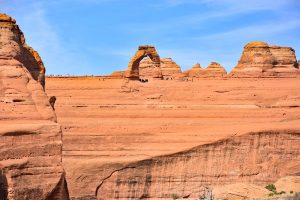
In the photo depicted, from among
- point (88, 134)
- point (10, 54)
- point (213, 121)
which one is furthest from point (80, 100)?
point (10, 54)

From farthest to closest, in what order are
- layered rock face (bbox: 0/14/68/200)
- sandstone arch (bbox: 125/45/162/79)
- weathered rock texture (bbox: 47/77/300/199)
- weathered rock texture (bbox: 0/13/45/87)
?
sandstone arch (bbox: 125/45/162/79) → weathered rock texture (bbox: 47/77/300/199) → weathered rock texture (bbox: 0/13/45/87) → layered rock face (bbox: 0/14/68/200)

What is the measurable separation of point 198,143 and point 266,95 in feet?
23.2

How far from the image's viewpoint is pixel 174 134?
40344 mm

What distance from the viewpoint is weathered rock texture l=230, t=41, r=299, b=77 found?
153 ft

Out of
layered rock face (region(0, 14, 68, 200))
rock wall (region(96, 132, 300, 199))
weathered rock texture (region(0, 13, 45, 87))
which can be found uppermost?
weathered rock texture (region(0, 13, 45, 87))

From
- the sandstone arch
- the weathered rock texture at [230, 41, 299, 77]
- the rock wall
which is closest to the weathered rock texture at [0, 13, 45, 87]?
the rock wall

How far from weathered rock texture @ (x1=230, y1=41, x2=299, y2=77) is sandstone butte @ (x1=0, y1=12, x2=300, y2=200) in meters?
0.06

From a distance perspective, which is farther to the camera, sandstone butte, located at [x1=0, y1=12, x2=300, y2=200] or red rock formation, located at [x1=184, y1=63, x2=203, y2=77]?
red rock formation, located at [x1=184, y1=63, x2=203, y2=77]

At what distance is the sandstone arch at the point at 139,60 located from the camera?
44094 millimetres

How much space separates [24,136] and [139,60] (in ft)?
83.3

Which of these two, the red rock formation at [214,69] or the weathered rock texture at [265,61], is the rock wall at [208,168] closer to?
the weathered rock texture at [265,61]

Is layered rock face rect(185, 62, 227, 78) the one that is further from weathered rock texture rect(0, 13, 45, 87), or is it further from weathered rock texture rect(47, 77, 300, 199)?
weathered rock texture rect(0, 13, 45, 87)

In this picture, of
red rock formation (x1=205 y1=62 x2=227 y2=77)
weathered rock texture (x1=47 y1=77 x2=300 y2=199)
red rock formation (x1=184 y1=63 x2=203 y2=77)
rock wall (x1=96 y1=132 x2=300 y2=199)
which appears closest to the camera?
rock wall (x1=96 y1=132 x2=300 y2=199)

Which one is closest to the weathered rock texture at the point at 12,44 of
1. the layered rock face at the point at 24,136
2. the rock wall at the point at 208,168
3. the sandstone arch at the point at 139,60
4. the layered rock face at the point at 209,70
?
the layered rock face at the point at 24,136
